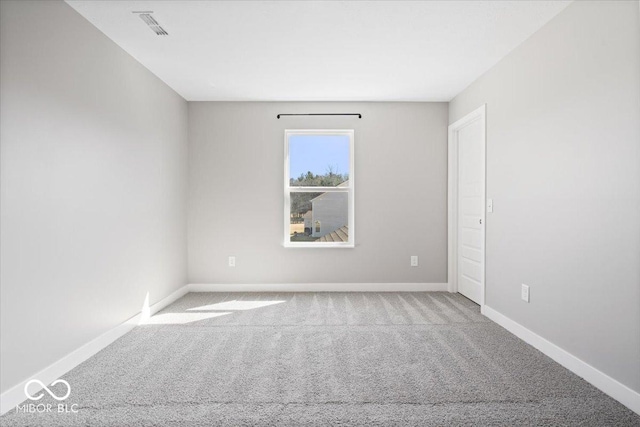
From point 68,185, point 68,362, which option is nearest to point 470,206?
point 68,185

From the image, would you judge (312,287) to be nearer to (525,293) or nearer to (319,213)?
(319,213)

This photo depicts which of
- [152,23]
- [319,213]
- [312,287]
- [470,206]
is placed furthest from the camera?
[319,213]

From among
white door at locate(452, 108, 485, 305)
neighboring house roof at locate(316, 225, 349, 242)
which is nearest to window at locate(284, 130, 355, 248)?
neighboring house roof at locate(316, 225, 349, 242)

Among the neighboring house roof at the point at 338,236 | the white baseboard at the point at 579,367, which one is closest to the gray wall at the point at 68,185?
the neighboring house roof at the point at 338,236

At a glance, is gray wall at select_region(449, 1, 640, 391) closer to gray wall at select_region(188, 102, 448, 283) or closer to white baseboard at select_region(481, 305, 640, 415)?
white baseboard at select_region(481, 305, 640, 415)

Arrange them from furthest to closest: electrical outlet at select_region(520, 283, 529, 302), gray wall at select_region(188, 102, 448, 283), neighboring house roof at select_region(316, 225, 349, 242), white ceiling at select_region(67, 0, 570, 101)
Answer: neighboring house roof at select_region(316, 225, 349, 242)
gray wall at select_region(188, 102, 448, 283)
electrical outlet at select_region(520, 283, 529, 302)
white ceiling at select_region(67, 0, 570, 101)

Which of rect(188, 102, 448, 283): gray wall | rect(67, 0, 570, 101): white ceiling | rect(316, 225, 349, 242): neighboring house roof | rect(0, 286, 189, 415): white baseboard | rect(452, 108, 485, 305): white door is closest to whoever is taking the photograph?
rect(0, 286, 189, 415): white baseboard

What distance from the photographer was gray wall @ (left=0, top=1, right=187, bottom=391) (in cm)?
200

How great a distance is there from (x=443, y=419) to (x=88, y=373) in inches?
85.4

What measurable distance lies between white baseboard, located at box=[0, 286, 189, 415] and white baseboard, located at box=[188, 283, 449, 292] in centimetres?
101

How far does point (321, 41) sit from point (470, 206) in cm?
248

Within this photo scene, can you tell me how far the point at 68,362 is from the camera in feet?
7.89

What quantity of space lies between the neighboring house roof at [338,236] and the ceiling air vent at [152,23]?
286 centimetres

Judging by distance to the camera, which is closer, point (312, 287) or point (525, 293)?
point (525, 293)
